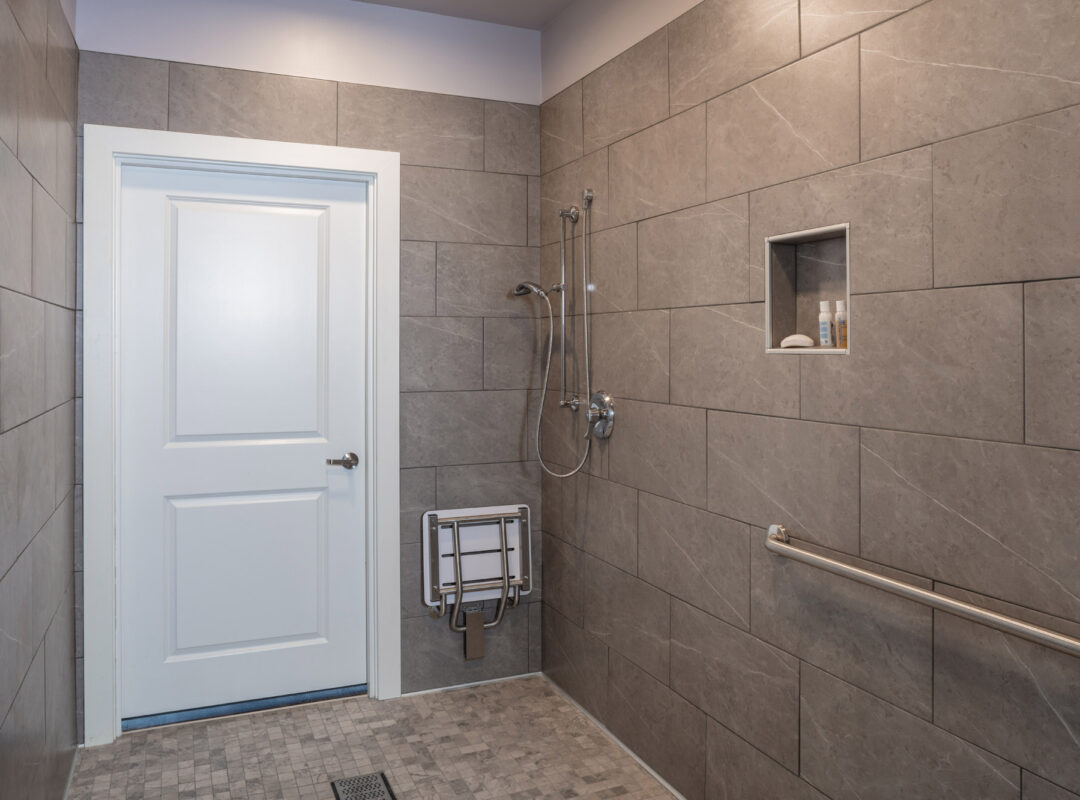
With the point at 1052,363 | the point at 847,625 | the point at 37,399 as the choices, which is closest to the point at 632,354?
the point at 847,625

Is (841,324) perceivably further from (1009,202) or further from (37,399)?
(37,399)

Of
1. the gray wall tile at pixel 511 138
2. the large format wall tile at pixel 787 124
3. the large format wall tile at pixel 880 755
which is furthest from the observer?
the gray wall tile at pixel 511 138

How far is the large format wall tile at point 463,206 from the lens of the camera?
300cm

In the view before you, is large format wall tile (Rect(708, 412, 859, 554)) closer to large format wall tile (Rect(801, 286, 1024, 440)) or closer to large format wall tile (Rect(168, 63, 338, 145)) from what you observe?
large format wall tile (Rect(801, 286, 1024, 440))

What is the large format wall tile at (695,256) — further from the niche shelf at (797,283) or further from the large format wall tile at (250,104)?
the large format wall tile at (250,104)

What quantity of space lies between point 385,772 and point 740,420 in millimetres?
1514

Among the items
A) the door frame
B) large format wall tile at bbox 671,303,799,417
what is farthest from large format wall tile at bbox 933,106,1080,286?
the door frame

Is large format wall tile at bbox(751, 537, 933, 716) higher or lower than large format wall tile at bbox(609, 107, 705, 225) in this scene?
lower

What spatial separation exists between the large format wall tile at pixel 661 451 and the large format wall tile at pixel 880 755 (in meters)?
0.62

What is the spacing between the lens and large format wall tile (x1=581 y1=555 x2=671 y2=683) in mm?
2443

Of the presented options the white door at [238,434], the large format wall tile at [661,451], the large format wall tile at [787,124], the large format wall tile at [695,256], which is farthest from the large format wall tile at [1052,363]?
the white door at [238,434]

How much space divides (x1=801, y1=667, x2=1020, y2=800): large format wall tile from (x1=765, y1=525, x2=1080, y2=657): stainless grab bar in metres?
0.28

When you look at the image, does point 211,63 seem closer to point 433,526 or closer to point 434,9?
point 434,9

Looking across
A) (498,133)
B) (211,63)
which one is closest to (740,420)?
(498,133)
